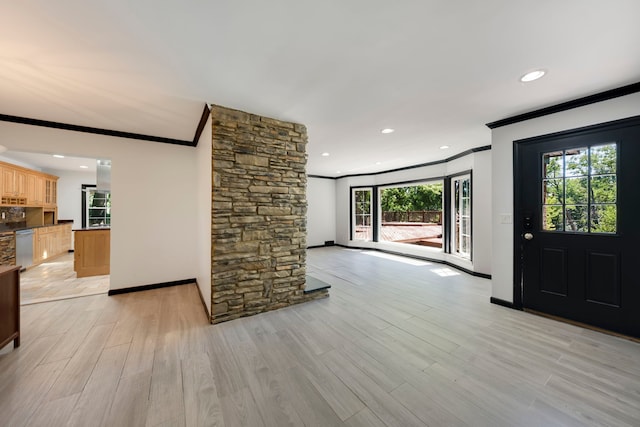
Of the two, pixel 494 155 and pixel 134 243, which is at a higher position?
pixel 494 155

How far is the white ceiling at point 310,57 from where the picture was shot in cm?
139

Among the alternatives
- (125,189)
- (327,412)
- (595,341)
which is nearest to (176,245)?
(125,189)

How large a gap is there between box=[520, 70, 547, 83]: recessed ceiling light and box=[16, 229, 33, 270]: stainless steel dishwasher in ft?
27.4

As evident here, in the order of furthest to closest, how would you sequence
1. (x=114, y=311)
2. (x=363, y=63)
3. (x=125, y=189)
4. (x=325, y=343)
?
(x=125, y=189)
(x=114, y=311)
(x=325, y=343)
(x=363, y=63)

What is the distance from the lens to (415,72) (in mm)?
1993

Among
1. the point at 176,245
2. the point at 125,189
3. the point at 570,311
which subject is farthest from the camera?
the point at 176,245

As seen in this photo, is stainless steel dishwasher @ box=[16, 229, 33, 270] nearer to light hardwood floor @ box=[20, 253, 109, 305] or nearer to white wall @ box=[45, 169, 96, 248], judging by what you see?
light hardwood floor @ box=[20, 253, 109, 305]

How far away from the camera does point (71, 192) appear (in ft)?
22.2

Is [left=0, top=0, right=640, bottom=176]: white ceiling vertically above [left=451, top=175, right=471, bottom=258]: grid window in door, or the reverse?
[left=0, top=0, right=640, bottom=176]: white ceiling

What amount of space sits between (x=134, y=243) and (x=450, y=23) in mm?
4535

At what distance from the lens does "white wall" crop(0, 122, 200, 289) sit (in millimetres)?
3356

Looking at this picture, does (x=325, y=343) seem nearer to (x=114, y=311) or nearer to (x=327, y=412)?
(x=327, y=412)

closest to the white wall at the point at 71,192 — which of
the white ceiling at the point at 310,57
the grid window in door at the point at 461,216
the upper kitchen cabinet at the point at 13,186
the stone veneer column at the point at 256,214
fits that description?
the upper kitchen cabinet at the point at 13,186

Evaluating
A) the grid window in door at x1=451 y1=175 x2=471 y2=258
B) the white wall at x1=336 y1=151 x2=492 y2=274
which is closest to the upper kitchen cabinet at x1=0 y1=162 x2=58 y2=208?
the white wall at x1=336 y1=151 x2=492 y2=274
